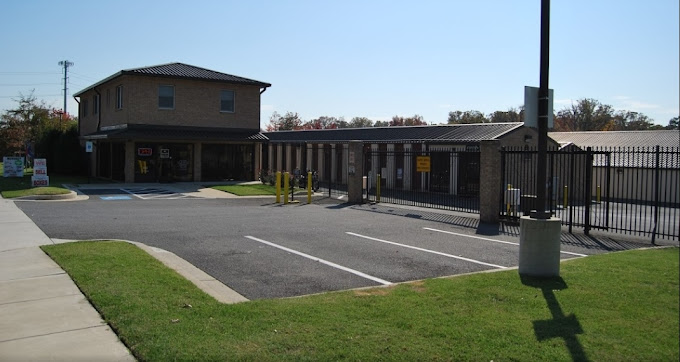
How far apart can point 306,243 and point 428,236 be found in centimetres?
316

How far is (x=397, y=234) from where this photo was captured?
14.0 meters

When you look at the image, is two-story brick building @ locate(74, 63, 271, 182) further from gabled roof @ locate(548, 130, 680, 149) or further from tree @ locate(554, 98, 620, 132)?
tree @ locate(554, 98, 620, 132)

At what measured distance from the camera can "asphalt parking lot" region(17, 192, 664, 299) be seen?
9031 mm

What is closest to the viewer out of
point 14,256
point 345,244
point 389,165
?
point 14,256

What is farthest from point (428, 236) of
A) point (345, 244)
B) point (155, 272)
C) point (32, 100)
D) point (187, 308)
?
point (32, 100)

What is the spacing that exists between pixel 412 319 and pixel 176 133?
27.8 metres

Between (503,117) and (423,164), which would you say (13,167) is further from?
(503,117)

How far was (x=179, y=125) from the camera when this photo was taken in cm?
3294

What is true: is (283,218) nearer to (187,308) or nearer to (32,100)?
(187,308)

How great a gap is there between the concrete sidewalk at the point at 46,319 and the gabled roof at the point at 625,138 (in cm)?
3286

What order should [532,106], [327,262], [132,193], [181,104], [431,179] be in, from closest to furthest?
[532,106] < [327,262] < [132,193] < [431,179] < [181,104]

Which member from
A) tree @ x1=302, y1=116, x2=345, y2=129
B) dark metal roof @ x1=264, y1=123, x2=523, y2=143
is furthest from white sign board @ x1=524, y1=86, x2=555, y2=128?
tree @ x1=302, y1=116, x2=345, y2=129

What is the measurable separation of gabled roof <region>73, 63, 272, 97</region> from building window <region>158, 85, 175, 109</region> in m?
0.88

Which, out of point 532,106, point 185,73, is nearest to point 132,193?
point 185,73
